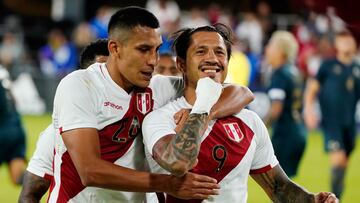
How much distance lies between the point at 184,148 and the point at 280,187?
3.12 ft

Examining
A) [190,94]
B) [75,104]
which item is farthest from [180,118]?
[75,104]

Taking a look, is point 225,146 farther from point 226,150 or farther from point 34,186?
point 34,186

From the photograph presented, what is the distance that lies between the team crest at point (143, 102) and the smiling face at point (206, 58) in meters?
0.27

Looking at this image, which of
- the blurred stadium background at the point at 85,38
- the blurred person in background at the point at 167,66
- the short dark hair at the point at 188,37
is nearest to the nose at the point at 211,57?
the short dark hair at the point at 188,37

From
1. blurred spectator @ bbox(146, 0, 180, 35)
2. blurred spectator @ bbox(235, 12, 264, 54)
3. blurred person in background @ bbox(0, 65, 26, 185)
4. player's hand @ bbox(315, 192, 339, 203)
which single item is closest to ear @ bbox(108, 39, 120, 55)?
player's hand @ bbox(315, 192, 339, 203)

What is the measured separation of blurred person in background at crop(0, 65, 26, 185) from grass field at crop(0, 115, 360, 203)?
90 cm

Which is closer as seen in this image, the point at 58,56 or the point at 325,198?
the point at 325,198

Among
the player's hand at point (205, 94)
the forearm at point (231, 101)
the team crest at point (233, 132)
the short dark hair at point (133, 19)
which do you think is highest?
the short dark hair at point (133, 19)

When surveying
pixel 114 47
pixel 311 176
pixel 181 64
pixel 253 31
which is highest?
pixel 114 47

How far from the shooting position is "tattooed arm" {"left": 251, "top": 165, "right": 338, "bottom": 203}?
479 centimetres

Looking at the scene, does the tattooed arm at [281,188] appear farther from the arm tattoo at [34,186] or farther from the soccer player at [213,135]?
the arm tattoo at [34,186]

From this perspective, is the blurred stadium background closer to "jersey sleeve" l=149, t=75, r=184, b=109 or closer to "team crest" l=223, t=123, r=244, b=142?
"jersey sleeve" l=149, t=75, r=184, b=109

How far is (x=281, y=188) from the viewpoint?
15.9 ft

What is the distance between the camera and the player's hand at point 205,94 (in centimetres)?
430
